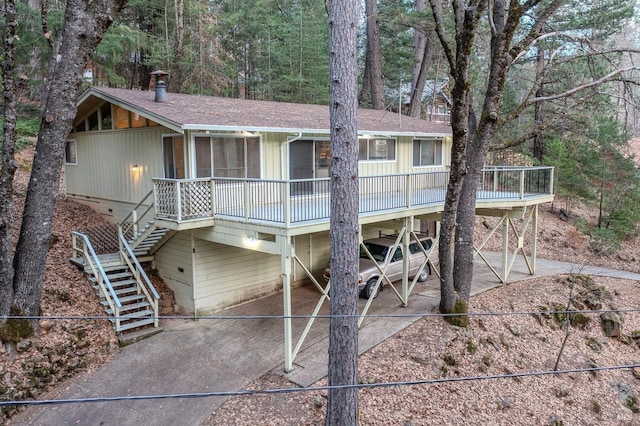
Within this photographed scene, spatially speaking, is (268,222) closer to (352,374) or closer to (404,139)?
(352,374)

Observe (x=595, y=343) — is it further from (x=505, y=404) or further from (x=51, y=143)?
(x=51, y=143)

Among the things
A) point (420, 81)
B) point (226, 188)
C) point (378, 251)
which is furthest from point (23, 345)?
point (420, 81)

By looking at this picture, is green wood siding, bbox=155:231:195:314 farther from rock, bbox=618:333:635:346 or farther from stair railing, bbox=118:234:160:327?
rock, bbox=618:333:635:346

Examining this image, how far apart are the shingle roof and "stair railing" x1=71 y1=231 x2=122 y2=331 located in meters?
3.52

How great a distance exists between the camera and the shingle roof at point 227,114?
1049cm

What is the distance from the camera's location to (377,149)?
1538cm

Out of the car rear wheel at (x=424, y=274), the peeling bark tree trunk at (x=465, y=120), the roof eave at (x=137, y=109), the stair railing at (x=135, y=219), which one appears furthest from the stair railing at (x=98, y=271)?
the car rear wheel at (x=424, y=274)

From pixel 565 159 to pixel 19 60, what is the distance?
22020mm

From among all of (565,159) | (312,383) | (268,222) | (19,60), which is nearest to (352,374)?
(312,383)

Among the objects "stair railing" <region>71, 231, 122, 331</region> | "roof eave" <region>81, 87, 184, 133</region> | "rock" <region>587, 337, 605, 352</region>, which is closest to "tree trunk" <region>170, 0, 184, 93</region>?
"roof eave" <region>81, 87, 184, 133</region>

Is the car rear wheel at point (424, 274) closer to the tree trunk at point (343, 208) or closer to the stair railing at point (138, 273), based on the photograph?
the stair railing at point (138, 273)

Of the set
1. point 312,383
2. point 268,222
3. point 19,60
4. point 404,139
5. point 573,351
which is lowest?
point 573,351

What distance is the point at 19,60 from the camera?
14.6 meters

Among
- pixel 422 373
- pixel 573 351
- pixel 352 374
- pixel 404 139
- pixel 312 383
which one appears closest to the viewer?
pixel 352 374
